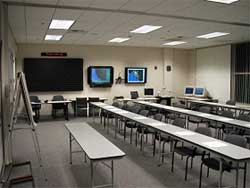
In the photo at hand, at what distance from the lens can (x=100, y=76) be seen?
1129 centimetres

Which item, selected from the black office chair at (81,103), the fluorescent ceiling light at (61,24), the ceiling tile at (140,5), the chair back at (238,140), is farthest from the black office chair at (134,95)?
the chair back at (238,140)

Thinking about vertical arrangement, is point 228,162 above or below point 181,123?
below

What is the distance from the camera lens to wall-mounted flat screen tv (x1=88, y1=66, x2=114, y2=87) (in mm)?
11133

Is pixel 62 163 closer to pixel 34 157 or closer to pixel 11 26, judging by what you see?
pixel 34 157

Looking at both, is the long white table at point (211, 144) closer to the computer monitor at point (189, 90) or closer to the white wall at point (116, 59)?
the white wall at point (116, 59)

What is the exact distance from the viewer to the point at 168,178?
4.16 meters

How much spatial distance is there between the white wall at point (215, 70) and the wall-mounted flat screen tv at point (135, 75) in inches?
111

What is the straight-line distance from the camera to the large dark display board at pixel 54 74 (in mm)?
10281

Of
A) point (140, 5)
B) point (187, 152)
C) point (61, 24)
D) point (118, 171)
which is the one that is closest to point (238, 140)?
point (187, 152)

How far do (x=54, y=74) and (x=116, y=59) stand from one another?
288 centimetres

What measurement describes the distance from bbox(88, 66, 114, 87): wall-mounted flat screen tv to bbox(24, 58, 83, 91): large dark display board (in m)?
0.44

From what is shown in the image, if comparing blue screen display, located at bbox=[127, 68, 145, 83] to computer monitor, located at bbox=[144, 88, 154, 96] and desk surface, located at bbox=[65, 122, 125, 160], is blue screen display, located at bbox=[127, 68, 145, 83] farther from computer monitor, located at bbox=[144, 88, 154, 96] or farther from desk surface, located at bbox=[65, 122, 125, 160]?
desk surface, located at bbox=[65, 122, 125, 160]

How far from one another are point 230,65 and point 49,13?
7896 millimetres

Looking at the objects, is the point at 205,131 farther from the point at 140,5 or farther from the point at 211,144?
the point at 140,5
